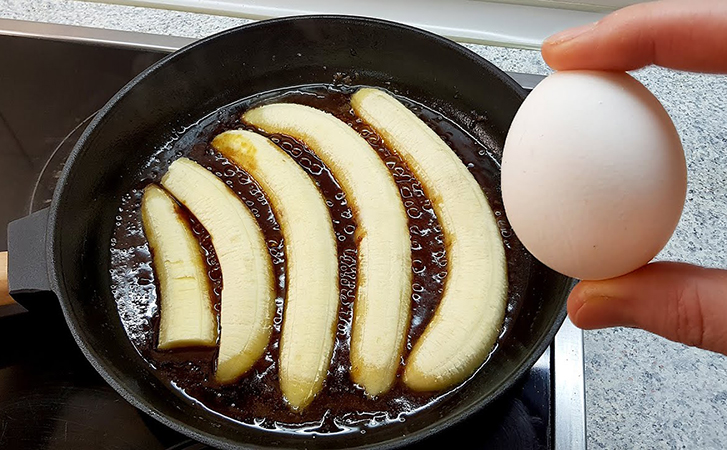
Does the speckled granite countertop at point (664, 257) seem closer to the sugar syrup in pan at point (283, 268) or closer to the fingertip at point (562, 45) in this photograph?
the sugar syrup in pan at point (283, 268)

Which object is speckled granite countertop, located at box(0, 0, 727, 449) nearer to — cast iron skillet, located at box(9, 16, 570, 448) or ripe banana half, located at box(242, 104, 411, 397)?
cast iron skillet, located at box(9, 16, 570, 448)

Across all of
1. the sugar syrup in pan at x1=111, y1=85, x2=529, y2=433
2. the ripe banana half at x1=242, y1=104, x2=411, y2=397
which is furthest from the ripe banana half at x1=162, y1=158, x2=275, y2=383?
the ripe banana half at x1=242, y1=104, x2=411, y2=397

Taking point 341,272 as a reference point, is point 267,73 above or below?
above

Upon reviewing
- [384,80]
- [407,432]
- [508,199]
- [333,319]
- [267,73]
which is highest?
[267,73]

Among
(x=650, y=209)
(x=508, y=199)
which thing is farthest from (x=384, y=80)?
(x=650, y=209)

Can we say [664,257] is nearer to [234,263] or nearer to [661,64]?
[661,64]

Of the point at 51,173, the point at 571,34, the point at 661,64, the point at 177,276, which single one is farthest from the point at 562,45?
the point at 51,173

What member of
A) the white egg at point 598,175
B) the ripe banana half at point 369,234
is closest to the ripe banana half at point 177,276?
the ripe banana half at point 369,234

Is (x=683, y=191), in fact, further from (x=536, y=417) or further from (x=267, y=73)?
(x=267, y=73)
